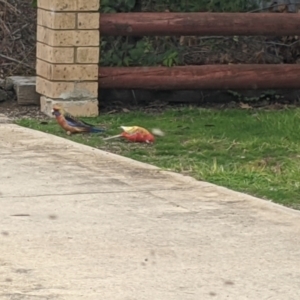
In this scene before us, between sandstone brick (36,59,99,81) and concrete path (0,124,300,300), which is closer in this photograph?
concrete path (0,124,300,300)

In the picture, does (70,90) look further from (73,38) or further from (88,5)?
(88,5)

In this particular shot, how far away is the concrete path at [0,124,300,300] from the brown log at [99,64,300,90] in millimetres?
2757

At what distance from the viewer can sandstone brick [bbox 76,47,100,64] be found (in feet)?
33.9

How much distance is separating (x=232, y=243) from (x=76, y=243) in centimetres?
86

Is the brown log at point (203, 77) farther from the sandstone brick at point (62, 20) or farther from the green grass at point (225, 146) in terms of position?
the sandstone brick at point (62, 20)

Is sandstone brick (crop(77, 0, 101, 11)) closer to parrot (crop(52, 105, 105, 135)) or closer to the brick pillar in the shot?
the brick pillar

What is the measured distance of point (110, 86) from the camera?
1057cm

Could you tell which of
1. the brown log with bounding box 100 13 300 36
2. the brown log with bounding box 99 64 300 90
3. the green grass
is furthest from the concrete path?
the brown log with bounding box 100 13 300 36

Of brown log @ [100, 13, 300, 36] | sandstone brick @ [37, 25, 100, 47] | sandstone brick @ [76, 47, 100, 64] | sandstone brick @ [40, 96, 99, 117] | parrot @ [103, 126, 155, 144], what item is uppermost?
brown log @ [100, 13, 300, 36]

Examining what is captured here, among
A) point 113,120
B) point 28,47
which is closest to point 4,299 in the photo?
point 113,120

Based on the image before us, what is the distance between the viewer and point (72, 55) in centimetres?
1033

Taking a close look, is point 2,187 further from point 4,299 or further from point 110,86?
point 110,86

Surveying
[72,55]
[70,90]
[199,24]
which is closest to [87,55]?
[72,55]

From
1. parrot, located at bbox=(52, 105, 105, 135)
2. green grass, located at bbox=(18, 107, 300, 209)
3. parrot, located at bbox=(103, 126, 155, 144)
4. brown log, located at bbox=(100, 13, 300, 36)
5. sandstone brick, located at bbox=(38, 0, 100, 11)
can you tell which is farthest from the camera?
brown log, located at bbox=(100, 13, 300, 36)
